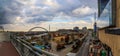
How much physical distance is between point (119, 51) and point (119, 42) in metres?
0.15

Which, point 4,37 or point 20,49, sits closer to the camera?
point 20,49

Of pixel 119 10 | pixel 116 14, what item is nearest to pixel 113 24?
pixel 116 14

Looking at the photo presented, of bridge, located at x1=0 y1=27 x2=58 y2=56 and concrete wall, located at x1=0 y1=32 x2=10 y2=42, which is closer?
bridge, located at x1=0 y1=27 x2=58 y2=56

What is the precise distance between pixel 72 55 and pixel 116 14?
118 inches

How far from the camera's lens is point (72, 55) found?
7.82 feet

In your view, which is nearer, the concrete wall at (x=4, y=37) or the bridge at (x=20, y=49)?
the bridge at (x=20, y=49)

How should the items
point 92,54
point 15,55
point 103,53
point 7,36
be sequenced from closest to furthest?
point 103,53 → point 92,54 → point 15,55 → point 7,36

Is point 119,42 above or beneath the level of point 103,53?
above

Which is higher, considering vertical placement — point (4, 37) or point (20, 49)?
point (20, 49)

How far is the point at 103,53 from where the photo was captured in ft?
18.8

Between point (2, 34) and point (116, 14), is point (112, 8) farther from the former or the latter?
point (2, 34)

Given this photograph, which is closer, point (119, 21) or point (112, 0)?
point (119, 21)

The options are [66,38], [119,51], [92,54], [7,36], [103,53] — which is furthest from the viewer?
[66,38]

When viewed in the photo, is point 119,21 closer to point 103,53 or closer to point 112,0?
point 112,0
